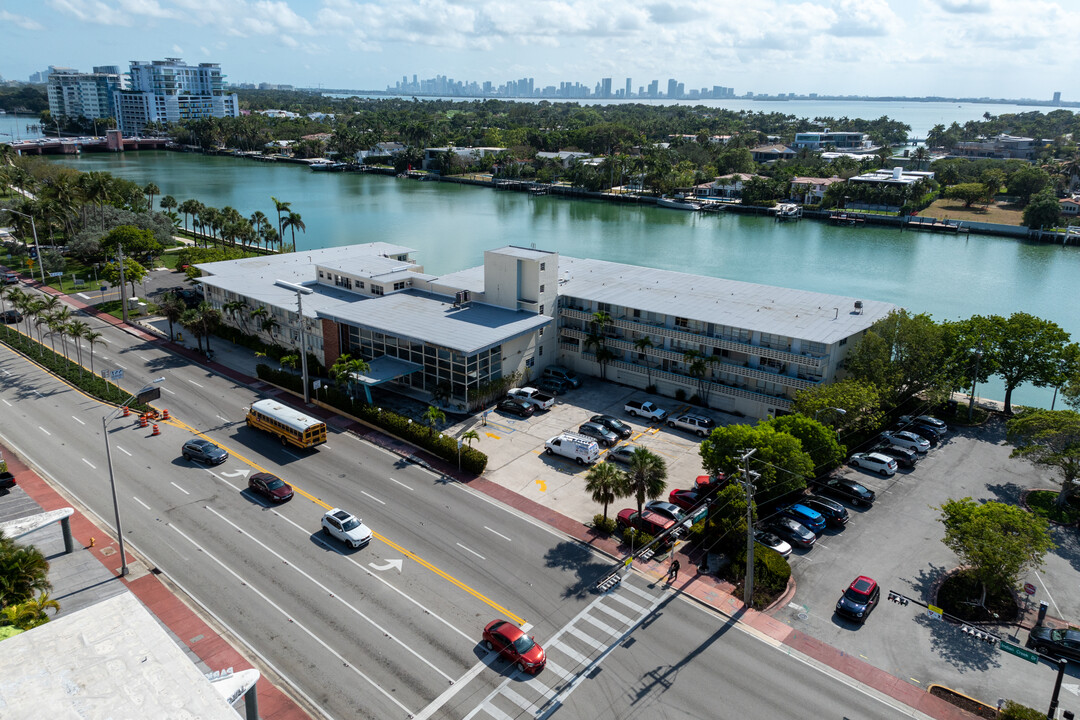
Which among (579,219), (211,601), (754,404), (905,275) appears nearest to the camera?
(211,601)

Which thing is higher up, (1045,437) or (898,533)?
(1045,437)

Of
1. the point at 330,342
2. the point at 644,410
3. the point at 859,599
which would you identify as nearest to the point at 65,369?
the point at 330,342

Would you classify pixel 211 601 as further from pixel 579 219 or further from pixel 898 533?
pixel 579 219

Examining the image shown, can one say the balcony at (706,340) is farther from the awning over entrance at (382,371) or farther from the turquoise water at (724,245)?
the turquoise water at (724,245)

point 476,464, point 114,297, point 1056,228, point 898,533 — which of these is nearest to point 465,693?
point 476,464

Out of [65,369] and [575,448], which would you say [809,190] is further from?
[65,369]

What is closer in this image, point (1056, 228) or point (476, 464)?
point (476, 464)
